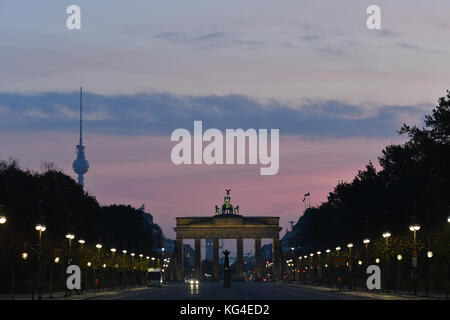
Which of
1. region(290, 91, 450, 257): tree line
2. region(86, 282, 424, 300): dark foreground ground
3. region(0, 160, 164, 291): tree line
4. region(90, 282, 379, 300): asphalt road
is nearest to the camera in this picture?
region(90, 282, 379, 300): asphalt road

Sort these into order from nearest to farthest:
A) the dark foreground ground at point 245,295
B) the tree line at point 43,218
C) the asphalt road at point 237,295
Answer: the asphalt road at point 237,295 < the dark foreground ground at point 245,295 < the tree line at point 43,218

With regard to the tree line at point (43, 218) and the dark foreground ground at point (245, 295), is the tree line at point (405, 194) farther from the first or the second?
the tree line at point (43, 218)

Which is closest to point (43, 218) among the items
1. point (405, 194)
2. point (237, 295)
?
point (237, 295)

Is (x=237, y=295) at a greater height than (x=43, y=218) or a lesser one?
lesser

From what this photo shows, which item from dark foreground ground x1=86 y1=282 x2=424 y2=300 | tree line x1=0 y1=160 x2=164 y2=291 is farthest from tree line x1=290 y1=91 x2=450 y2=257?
tree line x1=0 y1=160 x2=164 y2=291

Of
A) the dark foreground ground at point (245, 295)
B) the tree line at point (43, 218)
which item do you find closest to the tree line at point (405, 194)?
the dark foreground ground at point (245, 295)

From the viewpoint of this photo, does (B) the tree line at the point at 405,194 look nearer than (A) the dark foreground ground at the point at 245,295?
No

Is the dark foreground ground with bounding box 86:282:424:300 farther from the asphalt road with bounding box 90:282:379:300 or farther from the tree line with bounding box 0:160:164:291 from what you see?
the tree line with bounding box 0:160:164:291

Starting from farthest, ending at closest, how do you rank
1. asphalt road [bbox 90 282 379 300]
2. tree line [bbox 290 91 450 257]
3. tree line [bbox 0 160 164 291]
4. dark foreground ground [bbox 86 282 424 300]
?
tree line [bbox 290 91 450 257], tree line [bbox 0 160 164 291], dark foreground ground [bbox 86 282 424 300], asphalt road [bbox 90 282 379 300]

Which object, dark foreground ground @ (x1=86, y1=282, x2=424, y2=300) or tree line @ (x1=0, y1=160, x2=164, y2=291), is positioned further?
tree line @ (x1=0, y1=160, x2=164, y2=291)

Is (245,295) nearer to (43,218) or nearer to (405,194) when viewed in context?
(43,218)

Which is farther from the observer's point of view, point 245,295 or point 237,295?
point 245,295
